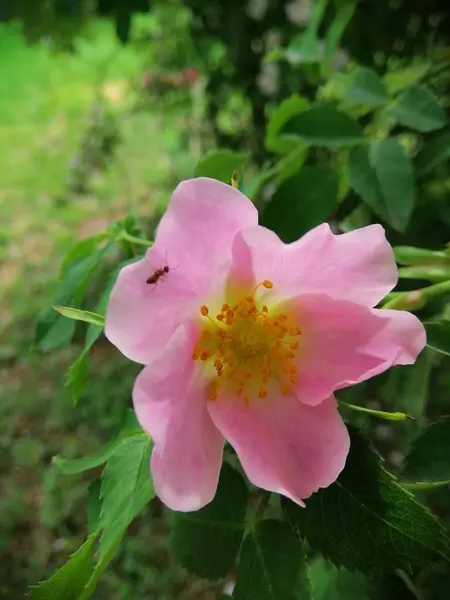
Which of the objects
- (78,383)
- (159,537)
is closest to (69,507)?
(159,537)

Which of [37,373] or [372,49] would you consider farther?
[37,373]

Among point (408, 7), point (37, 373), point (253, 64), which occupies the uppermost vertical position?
point (408, 7)

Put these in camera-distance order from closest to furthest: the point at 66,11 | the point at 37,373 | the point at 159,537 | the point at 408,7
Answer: the point at 408,7, the point at 66,11, the point at 159,537, the point at 37,373

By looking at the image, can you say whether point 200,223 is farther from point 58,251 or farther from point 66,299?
point 58,251

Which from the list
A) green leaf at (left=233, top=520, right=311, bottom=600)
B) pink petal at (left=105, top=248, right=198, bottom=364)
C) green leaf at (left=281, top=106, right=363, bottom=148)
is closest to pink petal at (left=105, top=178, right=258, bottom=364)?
pink petal at (left=105, top=248, right=198, bottom=364)

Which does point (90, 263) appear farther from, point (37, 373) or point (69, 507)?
point (37, 373)

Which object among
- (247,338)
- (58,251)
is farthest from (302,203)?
(58,251)

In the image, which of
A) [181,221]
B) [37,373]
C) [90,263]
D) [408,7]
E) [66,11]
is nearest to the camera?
[181,221]

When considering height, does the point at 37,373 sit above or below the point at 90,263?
below

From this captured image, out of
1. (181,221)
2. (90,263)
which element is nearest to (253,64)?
(90,263)
